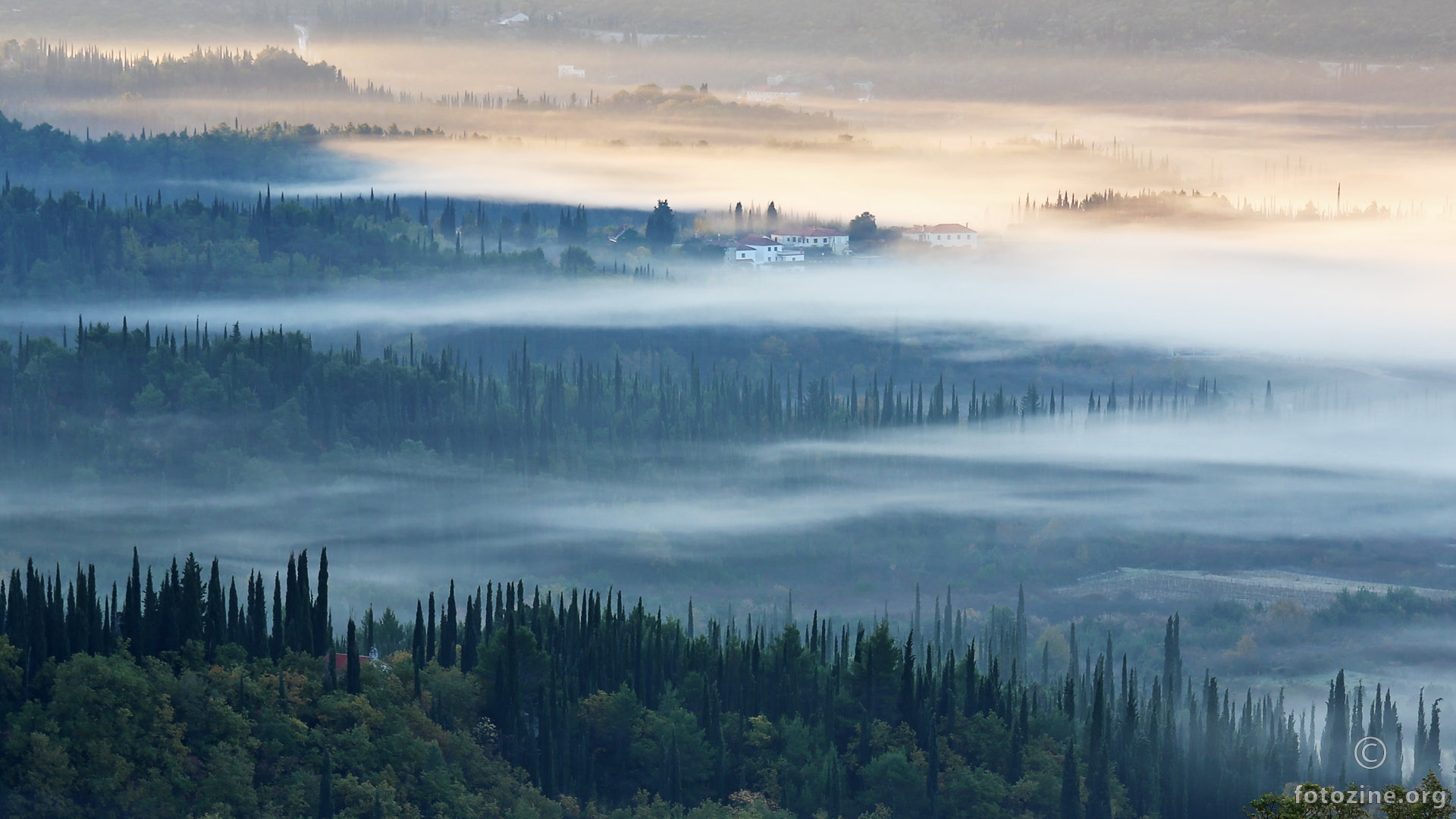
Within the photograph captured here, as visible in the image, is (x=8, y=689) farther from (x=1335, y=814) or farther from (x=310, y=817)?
(x=1335, y=814)

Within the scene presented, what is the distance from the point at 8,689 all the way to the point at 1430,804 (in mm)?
129738

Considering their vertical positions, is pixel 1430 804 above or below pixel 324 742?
above

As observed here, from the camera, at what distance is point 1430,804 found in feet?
342

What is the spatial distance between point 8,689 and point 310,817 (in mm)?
27917

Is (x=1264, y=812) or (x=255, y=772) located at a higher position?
(x=1264, y=812)

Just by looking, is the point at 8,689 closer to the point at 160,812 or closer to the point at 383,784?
the point at 160,812

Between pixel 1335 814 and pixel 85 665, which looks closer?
pixel 1335 814

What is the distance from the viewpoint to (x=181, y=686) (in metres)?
199

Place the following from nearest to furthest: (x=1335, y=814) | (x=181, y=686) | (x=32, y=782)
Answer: (x=1335, y=814) < (x=32, y=782) < (x=181, y=686)

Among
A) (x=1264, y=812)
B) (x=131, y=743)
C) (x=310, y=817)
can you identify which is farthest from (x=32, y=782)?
(x=1264, y=812)

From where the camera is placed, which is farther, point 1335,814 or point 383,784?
point 383,784

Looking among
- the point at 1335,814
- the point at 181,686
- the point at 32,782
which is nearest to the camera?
the point at 1335,814

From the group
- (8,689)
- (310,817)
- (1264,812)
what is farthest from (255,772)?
(1264,812)

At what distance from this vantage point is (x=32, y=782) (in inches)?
7352
